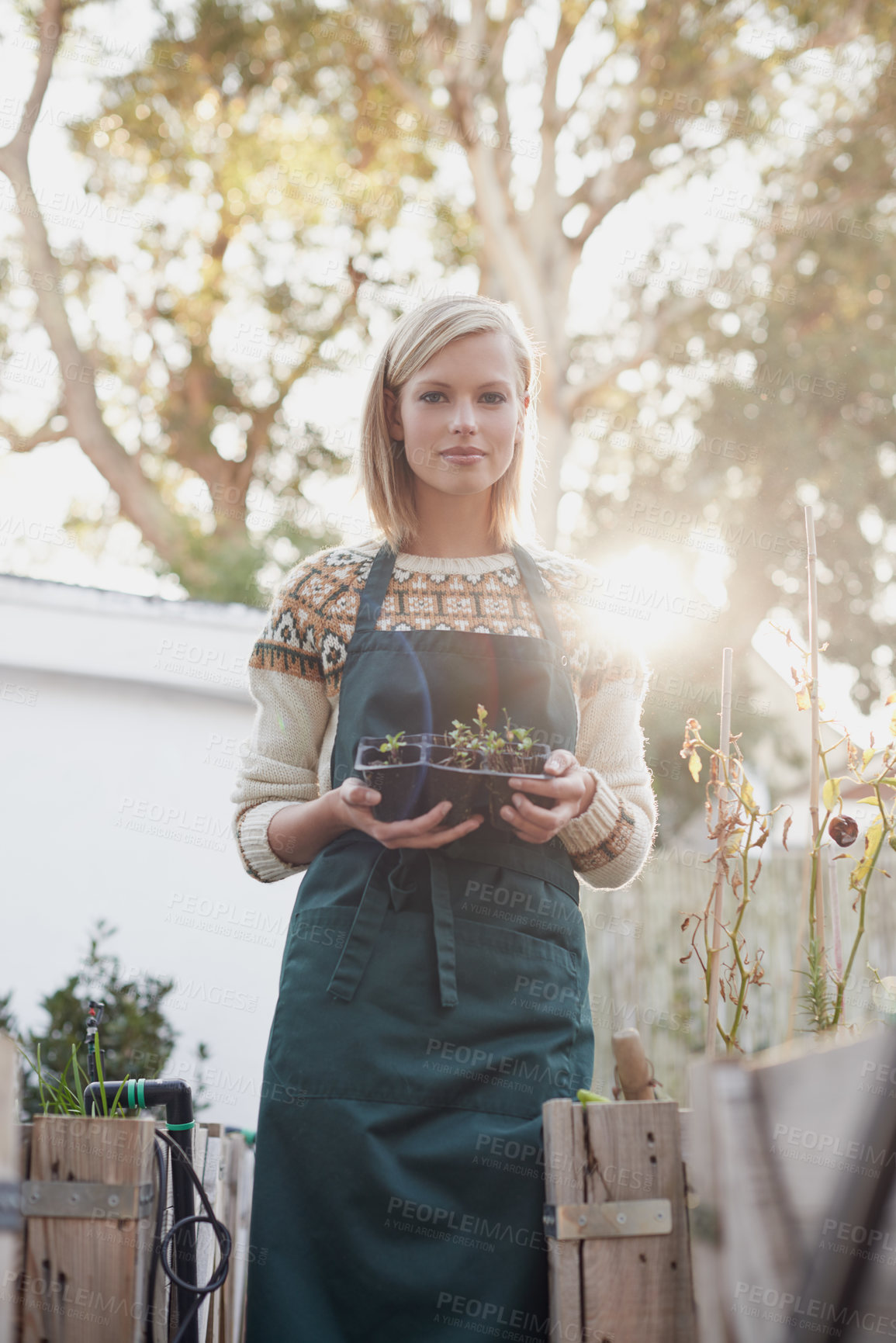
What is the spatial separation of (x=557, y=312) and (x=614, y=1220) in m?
8.34

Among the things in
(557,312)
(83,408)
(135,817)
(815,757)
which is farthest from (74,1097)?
(83,408)

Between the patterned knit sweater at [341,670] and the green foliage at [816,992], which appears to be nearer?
the green foliage at [816,992]

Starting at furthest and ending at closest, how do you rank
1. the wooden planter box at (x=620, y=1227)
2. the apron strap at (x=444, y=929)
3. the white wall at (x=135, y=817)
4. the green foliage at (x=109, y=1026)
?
the white wall at (x=135, y=817) < the green foliage at (x=109, y=1026) < the apron strap at (x=444, y=929) < the wooden planter box at (x=620, y=1227)

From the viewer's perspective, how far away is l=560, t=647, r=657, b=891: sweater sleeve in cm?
164

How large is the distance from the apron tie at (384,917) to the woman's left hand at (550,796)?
0.14 meters

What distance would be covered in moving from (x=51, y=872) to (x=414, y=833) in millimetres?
3598

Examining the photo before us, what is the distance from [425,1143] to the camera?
4.71 feet

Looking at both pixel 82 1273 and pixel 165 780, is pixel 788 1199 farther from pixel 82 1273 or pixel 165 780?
pixel 165 780

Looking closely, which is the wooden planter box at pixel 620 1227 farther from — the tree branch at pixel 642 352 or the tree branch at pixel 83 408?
the tree branch at pixel 83 408

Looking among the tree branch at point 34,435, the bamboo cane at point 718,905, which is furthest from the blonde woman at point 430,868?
the tree branch at point 34,435

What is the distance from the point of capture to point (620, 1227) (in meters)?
1.20

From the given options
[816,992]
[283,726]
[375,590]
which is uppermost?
[375,590]

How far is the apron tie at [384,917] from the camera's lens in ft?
4.95

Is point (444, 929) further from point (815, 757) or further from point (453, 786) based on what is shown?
point (815, 757)
